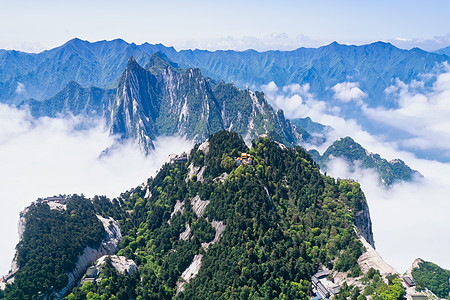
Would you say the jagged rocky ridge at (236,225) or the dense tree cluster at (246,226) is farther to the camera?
the jagged rocky ridge at (236,225)

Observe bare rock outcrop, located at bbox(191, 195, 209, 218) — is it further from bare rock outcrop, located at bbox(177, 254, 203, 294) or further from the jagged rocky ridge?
bare rock outcrop, located at bbox(177, 254, 203, 294)

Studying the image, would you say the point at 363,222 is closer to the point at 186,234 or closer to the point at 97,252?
the point at 186,234

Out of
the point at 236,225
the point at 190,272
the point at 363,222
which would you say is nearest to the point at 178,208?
the point at 190,272

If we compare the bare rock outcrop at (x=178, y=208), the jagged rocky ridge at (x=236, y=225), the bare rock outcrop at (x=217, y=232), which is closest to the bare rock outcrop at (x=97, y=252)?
the jagged rocky ridge at (x=236, y=225)

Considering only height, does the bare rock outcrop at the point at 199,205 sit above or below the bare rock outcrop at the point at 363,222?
above

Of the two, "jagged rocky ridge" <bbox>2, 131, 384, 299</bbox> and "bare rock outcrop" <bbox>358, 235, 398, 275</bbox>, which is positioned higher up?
"jagged rocky ridge" <bbox>2, 131, 384, 299</bbox>

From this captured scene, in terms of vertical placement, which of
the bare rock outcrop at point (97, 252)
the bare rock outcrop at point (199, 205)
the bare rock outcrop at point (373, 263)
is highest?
the bare rock outcrop at point (199, 205)

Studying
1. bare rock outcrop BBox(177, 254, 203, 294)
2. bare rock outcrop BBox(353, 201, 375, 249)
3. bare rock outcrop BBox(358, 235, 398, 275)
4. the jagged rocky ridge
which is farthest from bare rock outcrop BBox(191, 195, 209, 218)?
bare rock outcrop BBox(358, 235, 398, 275)

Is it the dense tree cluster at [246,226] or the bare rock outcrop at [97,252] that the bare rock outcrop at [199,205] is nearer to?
the dense tree cluster at [246,226]

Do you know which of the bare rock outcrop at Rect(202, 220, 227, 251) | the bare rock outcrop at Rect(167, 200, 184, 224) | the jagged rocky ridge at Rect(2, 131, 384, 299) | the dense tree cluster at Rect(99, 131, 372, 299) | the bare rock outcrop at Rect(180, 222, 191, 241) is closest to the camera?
the dense tree cluster at Rect(99, 131, 372, 299)

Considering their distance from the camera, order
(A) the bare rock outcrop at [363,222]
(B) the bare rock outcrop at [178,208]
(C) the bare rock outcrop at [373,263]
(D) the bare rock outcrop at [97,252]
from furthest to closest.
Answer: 1. (B) the bare rock outcrop at [178,208]
2. (A) the bare rock outcrop at [363,222]
3. (D) the bare rock outcrop at [97,252]
4. (C) the bare rock outcrop at [373,263]

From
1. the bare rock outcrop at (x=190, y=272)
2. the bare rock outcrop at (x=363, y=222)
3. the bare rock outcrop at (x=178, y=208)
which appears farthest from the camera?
the bare rock outcrop at (x=178, y=208)

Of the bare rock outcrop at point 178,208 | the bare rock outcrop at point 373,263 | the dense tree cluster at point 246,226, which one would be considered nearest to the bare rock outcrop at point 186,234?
the dense tree cluster at point 246,226
